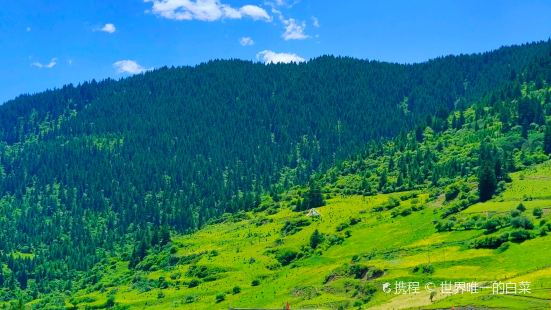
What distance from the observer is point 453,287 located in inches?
3984

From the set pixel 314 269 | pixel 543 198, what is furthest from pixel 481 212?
pixel 314 269

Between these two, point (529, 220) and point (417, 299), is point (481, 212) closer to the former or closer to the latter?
point (529, 220)

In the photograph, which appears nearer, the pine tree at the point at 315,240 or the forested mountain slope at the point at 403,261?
the forested mountain slope at the point at 403,261

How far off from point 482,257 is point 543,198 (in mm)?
46337

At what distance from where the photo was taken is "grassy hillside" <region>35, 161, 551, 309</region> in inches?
4085

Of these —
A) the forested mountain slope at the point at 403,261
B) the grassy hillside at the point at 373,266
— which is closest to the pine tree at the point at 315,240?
the forested mountain slope at the point at 403,261

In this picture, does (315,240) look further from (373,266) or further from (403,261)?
(403,261)

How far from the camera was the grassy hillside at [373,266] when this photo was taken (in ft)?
340

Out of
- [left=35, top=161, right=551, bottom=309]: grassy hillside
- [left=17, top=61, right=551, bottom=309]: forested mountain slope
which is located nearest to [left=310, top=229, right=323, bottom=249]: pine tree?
[left=17, top=61, right=551, bottom=309]: forested mountain slope

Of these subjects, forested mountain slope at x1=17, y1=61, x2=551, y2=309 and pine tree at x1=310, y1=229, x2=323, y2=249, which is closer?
forested mountain slope at x1=17, y1=61, x2=551, y2=309

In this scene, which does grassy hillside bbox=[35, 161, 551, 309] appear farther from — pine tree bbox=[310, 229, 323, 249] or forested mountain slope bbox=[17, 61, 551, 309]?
pine tree bbox=[310, 229, 323, 249]

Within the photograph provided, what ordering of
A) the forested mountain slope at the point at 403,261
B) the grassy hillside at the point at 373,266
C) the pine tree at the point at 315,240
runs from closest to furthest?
1. the forested mountain slope at the point at 403,261
2. the grassy hillside at the point at 373,266
3. the pine tree at the point at 315,240

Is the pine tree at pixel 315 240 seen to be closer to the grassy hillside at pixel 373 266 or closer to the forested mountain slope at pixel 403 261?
the forested mountain slope at pixel 403 261

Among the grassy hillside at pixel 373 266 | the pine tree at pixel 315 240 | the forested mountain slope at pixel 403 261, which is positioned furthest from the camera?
the pine tree at pixel 315 240
